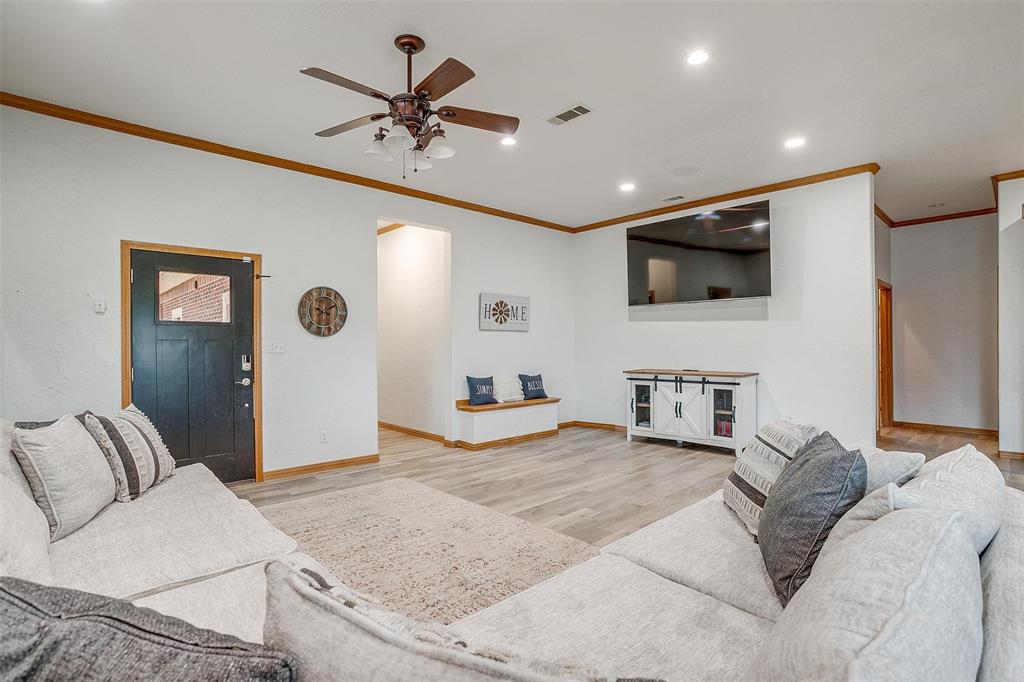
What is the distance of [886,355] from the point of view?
23.2 feet

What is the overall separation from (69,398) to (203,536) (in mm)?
2650

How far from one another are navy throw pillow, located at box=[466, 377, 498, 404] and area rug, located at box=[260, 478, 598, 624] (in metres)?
2.01

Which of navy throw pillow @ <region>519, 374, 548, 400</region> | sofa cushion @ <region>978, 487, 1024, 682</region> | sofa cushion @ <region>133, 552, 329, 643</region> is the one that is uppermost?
sofa cushion @ <region>978, 487, 1024, 682</region>

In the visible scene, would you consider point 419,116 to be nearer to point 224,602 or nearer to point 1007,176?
point 224,602

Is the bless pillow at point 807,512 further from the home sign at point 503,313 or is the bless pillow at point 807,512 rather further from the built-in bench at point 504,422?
the home sign at point 503,313

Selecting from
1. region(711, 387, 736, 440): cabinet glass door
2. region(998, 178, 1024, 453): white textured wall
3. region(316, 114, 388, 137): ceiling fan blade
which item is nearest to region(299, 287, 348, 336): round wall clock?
region(316, 114, 388, 137): ceiling fan blade

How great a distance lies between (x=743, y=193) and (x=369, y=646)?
612 cm

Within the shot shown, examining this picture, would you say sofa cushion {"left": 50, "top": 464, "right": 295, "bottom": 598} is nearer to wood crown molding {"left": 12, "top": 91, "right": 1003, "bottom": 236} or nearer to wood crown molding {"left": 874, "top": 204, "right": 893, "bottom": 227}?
wood crown molding {"left": 12, "top": 91, "right": 1003, "bottom": 236}

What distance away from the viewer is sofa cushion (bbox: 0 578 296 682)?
0.55m

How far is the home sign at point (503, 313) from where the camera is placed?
248 inches

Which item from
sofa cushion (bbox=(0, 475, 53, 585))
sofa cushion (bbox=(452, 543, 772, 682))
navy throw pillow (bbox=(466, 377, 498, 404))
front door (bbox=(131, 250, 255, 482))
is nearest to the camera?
sofa cushion (bbox=(452, 543, 772, 682))

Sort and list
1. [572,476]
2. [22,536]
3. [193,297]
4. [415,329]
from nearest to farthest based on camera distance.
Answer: [22,536] < [193,297] < [572,476] < [415,329]

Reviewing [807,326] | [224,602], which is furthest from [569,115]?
[224,602]

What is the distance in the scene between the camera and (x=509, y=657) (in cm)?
57
